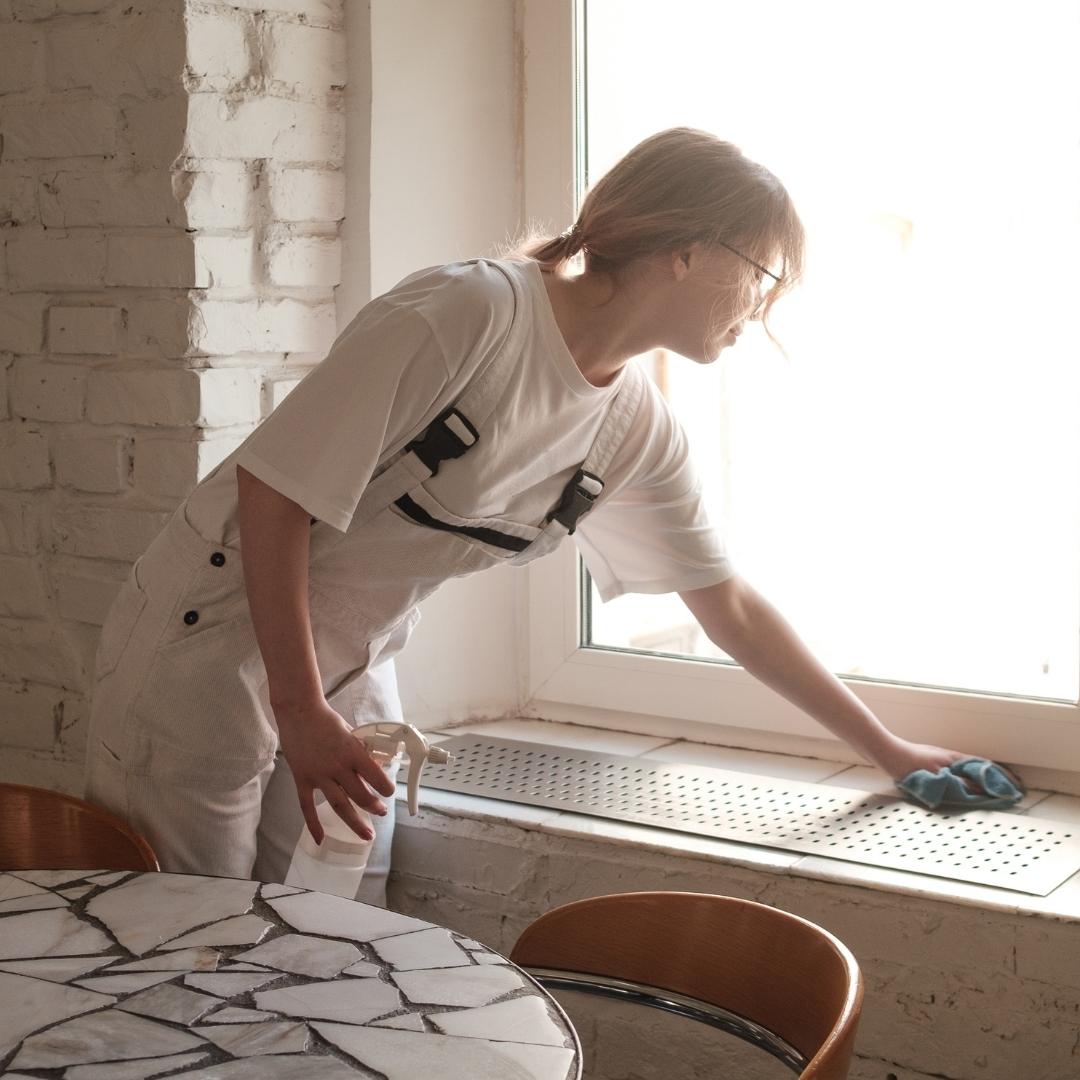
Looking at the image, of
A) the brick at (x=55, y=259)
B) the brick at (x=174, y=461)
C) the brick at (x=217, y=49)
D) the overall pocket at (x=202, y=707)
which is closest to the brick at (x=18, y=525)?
the brick at (x=174, y=461)

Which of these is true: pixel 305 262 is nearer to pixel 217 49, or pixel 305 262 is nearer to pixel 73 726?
pixel 217 49

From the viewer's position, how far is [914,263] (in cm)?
210

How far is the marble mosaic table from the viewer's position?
1.09 meters

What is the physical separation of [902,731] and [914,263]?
69cm

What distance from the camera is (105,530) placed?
212cm

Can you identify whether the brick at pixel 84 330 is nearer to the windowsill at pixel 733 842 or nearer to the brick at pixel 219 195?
the brick at pixel 219 195

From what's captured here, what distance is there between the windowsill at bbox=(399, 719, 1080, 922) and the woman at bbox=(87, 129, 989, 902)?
272 millimetres

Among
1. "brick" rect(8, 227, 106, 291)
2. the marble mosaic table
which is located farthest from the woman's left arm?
"brick" rect(8, 227, 106, 291)

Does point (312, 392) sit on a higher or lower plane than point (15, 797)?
higher

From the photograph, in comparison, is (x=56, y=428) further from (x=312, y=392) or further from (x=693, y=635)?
(x=693, y=635)

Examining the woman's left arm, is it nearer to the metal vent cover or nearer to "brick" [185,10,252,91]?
the metal vent cover

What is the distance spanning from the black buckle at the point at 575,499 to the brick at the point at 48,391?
793 millimetres

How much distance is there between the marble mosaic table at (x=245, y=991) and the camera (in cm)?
109

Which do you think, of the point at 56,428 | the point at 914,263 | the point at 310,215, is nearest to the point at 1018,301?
the point at 914,263
